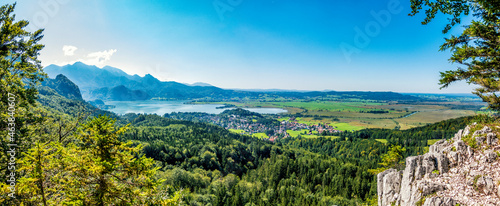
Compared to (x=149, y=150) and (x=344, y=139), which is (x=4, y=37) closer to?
(x=149, y=150)

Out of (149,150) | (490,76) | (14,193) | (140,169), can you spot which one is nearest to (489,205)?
(490,76)

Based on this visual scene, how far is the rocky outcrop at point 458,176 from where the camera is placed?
1082 centimetres

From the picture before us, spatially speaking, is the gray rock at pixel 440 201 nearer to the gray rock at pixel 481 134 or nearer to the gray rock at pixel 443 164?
the gray rock at pixel 443 164

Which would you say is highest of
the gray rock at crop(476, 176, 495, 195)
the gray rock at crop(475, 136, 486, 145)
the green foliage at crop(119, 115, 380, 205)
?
the gray rock at crop(475, 136, 486, 145)

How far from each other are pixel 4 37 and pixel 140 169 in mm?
10989

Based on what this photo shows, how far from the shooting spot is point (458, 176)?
12516mm

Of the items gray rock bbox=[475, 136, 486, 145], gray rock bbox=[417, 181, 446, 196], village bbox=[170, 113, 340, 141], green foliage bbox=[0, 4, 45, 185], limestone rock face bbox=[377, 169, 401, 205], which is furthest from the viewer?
village bbox=[170, 113, 340, 141]

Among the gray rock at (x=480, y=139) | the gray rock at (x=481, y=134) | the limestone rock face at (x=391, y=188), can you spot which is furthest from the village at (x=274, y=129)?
the gray rock at (x=480, y=139)

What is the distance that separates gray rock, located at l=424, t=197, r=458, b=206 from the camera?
1120 centimetres

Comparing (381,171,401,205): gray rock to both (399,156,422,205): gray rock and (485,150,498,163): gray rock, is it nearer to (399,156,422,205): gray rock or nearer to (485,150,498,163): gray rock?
(399,156,422,205): gray rock

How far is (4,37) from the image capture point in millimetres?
10406

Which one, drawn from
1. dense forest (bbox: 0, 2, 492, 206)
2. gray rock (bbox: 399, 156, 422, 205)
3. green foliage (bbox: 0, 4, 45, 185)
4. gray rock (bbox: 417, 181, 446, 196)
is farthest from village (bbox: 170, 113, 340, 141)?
green foliage (bbox: 0, 4, 45, 185)

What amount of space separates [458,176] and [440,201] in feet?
8.59

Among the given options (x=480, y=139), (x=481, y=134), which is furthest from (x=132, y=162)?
(x=481, y=134)
